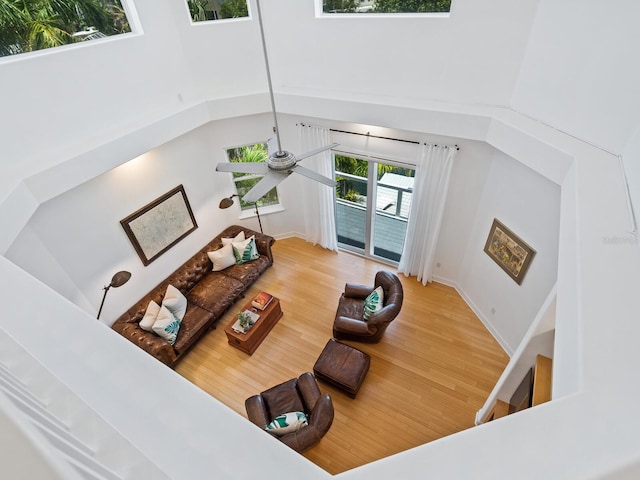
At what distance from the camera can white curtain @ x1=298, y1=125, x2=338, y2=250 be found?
507 centimetres

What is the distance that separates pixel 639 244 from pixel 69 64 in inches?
200

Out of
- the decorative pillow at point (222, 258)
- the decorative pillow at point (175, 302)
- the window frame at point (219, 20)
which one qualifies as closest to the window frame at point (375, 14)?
the window frame at point (219, 20)

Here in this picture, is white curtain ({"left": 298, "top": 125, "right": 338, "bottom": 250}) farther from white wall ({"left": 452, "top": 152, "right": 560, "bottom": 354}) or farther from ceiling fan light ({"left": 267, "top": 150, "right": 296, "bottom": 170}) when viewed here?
→ ceiling fan light ({"left": 267, "top": 150, "right": 296, "bottom": 170})

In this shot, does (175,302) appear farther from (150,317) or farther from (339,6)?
(339,6)

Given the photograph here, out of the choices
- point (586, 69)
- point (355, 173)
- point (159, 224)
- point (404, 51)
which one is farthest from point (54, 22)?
point (586, 69)

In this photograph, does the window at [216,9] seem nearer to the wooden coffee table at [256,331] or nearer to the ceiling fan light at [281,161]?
the ceiling fan light at [281,161]

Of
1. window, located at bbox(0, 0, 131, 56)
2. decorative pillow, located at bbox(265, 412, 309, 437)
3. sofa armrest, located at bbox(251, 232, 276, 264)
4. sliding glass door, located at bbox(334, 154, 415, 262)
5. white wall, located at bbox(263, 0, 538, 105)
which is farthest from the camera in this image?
sofa armrest, located at bbox(251, 232, 276, 264)

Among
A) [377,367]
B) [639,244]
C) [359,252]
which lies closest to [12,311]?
[639,244]

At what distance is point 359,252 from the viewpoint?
621 cm

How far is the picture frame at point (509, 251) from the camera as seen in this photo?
12.4 ft

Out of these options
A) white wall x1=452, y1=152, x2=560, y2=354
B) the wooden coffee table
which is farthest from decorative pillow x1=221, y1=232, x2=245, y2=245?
white wall x1=452, y1=152, x2=560, y2=354

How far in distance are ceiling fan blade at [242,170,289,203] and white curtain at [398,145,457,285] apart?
2.58 m

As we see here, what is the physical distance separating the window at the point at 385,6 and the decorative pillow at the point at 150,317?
4.72 metres

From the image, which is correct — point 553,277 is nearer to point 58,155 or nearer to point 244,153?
point 244,153
